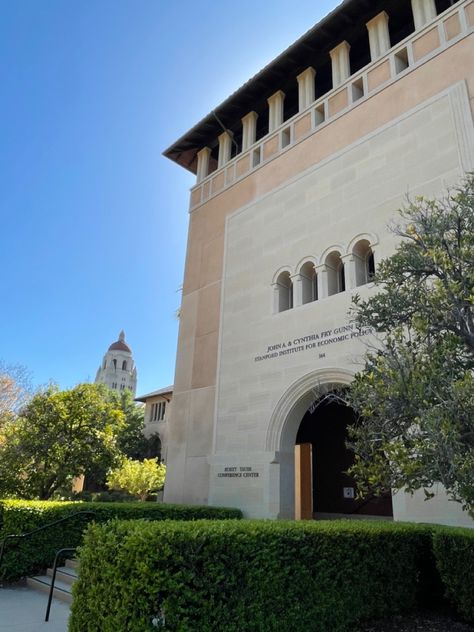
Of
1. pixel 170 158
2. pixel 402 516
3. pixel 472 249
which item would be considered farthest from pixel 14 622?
pixel 170 158

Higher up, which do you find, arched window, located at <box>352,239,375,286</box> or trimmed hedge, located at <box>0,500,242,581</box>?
Answer: arched window, located at <box>352,239,375,286</box>

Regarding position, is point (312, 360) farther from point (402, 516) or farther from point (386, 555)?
point (386, 555)

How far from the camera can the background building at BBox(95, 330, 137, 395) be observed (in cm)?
9088

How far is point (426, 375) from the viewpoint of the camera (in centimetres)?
480

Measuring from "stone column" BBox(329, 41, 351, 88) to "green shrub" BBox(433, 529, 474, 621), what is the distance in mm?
11895

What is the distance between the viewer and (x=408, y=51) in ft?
38.3

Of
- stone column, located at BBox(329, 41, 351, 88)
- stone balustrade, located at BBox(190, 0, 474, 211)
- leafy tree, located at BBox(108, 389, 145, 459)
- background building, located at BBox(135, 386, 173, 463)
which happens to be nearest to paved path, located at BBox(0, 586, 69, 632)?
stone balustrade, located at BBox(190, 0, 474, 211)

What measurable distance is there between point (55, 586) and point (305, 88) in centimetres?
1469

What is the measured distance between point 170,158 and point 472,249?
1549 cm

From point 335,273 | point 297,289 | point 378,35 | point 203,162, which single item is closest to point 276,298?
point 297,289

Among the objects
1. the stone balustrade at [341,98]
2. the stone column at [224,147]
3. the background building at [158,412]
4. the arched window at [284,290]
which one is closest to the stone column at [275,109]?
the stone balustrade at [341,98]

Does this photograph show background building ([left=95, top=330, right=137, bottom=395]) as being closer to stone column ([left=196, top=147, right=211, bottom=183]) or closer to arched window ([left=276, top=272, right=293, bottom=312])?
stone column ([left=196, top=147, right=211, bottom=183])

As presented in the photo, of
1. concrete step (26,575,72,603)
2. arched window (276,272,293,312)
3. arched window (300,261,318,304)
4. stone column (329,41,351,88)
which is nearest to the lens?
concrete step (26,575,72,603)

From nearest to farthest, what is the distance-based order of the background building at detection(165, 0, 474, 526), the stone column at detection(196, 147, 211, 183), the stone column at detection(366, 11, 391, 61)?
the background building at detection(165, 0, 474, 526), the stone column at detection(366, 11, 391, 61), the stone column at detection(196, 147, 211, 183)
